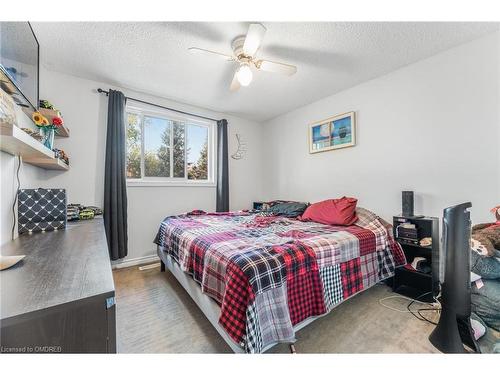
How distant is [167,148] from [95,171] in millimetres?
1019

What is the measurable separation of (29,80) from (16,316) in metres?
1.82

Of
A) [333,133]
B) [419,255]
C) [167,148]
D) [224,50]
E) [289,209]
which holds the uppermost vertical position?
[224,50]

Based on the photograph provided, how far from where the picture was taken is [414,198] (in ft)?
7.50

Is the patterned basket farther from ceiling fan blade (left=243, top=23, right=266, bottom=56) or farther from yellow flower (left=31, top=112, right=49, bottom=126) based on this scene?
ceiling fan blade (left=243, top=23, right=266, bottom=56)

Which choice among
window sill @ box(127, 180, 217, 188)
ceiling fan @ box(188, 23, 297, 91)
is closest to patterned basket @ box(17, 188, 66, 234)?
window sill @ box(127, 180, 217, 188)

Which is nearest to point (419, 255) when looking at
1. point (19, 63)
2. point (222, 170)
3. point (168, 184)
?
point (222, 170)

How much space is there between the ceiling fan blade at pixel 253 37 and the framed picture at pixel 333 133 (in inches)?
67.1

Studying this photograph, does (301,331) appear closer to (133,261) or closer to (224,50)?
(133,261)

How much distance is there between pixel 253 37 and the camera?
1.62 meters

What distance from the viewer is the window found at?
3055 mm

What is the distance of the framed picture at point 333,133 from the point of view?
2.83 meters
